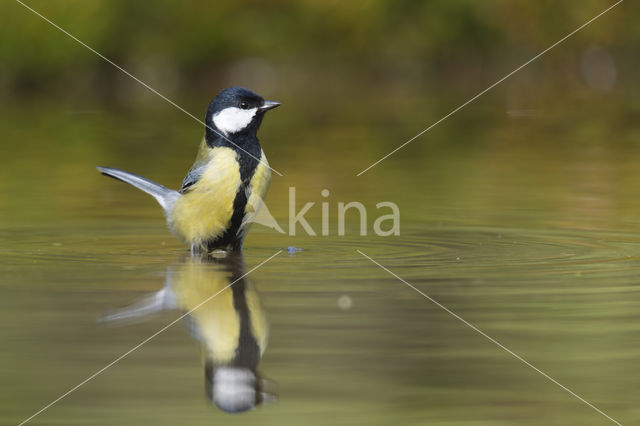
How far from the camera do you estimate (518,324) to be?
180 inches

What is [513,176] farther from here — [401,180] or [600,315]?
[600,315]

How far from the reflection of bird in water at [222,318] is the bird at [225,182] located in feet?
0.57

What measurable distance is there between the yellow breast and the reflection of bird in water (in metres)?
0.17

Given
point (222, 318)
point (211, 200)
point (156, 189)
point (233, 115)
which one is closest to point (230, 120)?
point (233, 115)

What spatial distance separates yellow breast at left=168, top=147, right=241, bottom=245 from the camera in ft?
21.0

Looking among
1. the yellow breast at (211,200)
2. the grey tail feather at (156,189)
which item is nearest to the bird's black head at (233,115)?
the yellow breast at (211,200)

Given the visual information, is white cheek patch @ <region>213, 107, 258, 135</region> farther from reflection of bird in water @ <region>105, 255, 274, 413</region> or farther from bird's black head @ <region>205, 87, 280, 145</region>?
reflection of bird in water @ <region>105, 255, 274, 413</region>

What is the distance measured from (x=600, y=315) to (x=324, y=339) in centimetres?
112

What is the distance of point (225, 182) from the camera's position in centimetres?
639

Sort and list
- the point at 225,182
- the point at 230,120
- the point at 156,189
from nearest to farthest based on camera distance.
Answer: the point at 225,182 < the point at 230,120 < the point at 156,189

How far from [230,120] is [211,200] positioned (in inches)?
17.9

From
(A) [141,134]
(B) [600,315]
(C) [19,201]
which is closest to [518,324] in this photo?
(B) [600,315]

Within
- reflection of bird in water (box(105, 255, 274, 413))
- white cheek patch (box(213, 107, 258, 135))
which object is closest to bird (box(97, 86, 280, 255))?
white cheek patch (box(213, 107, 258, 135))

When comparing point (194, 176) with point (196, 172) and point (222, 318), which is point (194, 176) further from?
point (222, 318)
